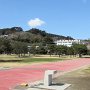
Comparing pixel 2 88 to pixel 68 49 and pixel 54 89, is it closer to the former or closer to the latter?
pixel 54 89

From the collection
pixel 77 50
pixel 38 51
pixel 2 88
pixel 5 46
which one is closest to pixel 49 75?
pixel 2 88

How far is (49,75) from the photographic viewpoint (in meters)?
18.9

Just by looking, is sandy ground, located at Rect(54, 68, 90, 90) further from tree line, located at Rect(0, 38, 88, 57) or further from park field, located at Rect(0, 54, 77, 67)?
tree line, located at Rect(0, 38, 88, 57)

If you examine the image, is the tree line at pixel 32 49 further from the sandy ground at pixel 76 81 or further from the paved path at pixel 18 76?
the sandy ground at pixel 76 81

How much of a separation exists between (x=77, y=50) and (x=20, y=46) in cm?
2022

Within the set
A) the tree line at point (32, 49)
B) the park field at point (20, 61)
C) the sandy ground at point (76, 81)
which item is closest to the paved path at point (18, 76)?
the sandy ground at point (76, 81)

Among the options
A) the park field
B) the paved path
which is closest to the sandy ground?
the paved path

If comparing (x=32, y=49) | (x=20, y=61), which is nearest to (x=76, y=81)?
(x=20, y=61)

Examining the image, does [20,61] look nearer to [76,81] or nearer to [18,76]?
[18,76]

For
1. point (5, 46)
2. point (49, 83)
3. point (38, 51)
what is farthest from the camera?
point (38, 51)

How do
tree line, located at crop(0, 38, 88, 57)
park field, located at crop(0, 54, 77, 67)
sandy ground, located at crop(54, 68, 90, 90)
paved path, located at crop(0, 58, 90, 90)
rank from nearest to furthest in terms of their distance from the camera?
1. sandy ground, located at crop(54, 68, 90, 90)
2. paved path, located at crop(0, 58, 90, 90)
3. park field, located at crop(0, 54, 77, 67)
4. tree line, located at crop(0, 38, 88, 57)

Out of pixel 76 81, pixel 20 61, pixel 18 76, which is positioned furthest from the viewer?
pixel 20 61

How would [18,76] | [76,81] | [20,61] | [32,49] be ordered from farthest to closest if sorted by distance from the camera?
[32,49], [20,61], [18,76], [76,81]

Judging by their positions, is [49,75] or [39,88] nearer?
[39,88]
